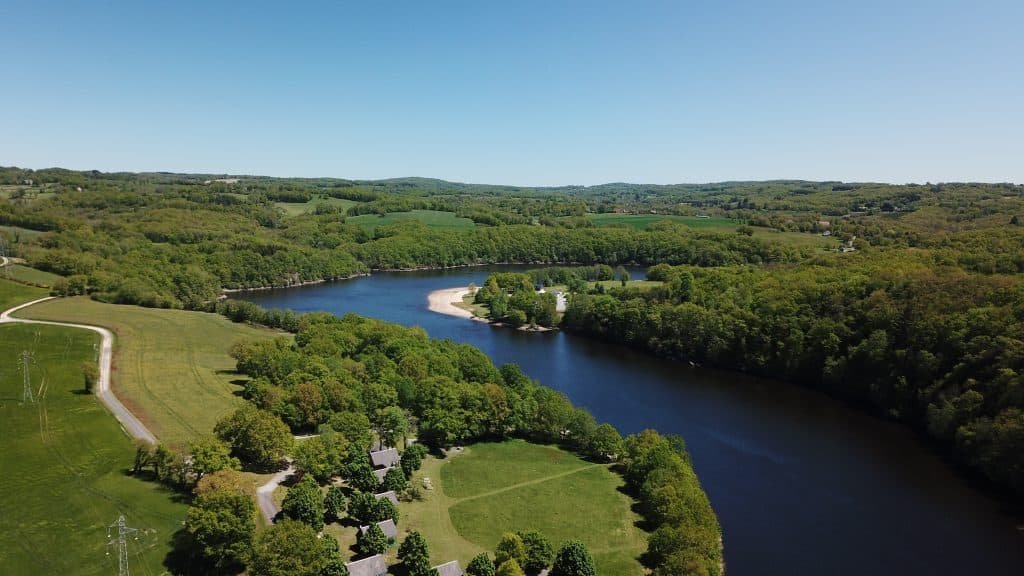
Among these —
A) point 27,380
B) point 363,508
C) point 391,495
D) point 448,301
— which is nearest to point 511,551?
point 363,508

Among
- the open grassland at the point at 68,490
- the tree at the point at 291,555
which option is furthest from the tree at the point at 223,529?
the open grassland at the point at 68,490

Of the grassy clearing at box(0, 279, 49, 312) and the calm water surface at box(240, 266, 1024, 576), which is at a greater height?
the grassy clearing at box(0, 279, 49, 312)

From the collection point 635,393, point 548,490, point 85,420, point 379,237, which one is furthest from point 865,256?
point 379,237

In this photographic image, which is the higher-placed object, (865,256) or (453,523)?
(865,256)

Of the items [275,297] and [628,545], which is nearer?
[628,545]

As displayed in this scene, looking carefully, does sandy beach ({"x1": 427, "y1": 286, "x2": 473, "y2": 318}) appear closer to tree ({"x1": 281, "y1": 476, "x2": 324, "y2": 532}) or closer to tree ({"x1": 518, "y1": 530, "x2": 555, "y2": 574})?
tree ({"x1": 281, "y1": 476, "x2": 324, "y2": 532})

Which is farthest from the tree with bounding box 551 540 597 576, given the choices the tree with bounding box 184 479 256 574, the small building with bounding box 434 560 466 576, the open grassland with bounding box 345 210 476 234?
the open grassland with bounding box 345 210 476 234

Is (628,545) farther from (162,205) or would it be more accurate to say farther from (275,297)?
(162,205)

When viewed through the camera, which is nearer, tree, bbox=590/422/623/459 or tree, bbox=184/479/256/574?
tree, bbox=184/479/256/574
